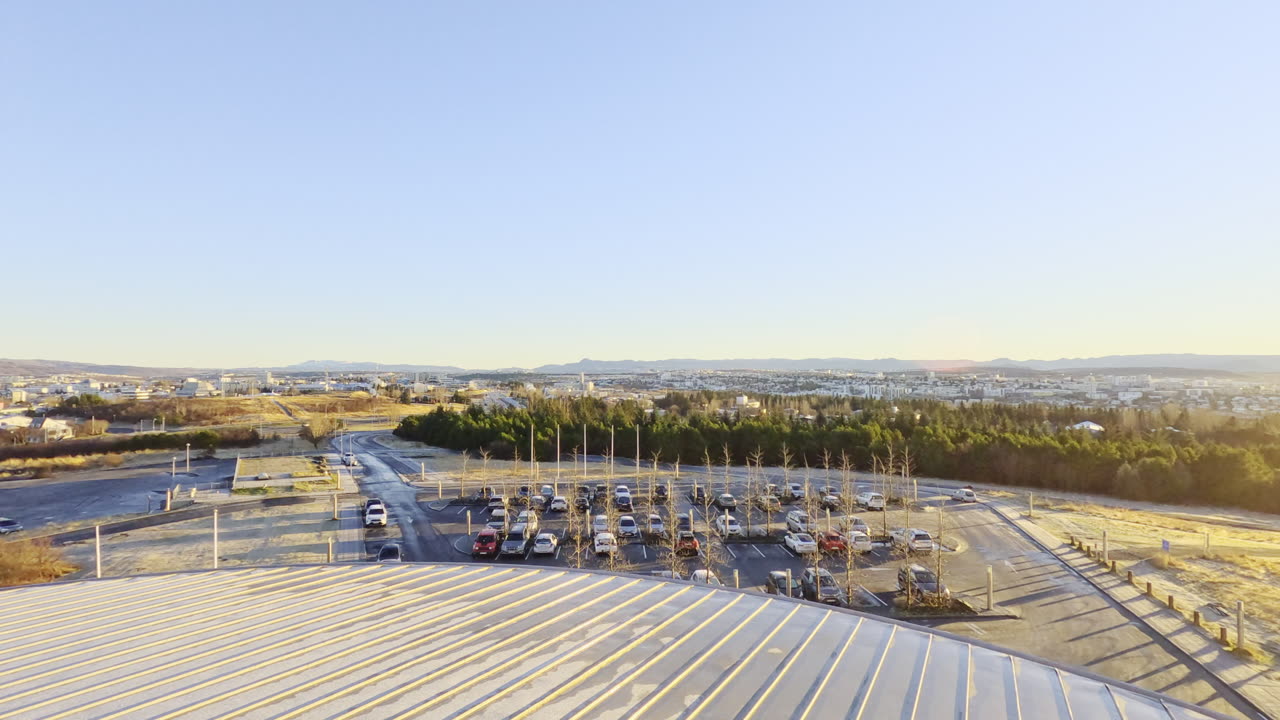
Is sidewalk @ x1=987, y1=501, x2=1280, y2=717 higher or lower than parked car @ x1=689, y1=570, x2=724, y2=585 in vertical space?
lower

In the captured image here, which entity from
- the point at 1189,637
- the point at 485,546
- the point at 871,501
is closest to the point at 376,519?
the point at 485,546

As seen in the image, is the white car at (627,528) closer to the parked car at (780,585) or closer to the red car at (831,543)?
the red car at (831,543)

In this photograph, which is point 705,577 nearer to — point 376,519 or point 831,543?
point 831,543

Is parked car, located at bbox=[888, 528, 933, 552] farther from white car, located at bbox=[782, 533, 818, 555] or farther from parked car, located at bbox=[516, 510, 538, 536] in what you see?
parked car, located at bbox=[516, 510, 538, 536]

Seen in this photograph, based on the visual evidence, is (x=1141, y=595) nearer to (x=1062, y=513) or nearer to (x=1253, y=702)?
(x=1253, y=702)

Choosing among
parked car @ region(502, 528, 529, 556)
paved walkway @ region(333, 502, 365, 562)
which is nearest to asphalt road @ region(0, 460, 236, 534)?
paved walkway @ region(333, 502, 365, 562)

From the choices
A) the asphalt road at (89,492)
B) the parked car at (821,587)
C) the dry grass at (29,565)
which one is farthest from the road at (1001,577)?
the asphalt road at (89,492)
